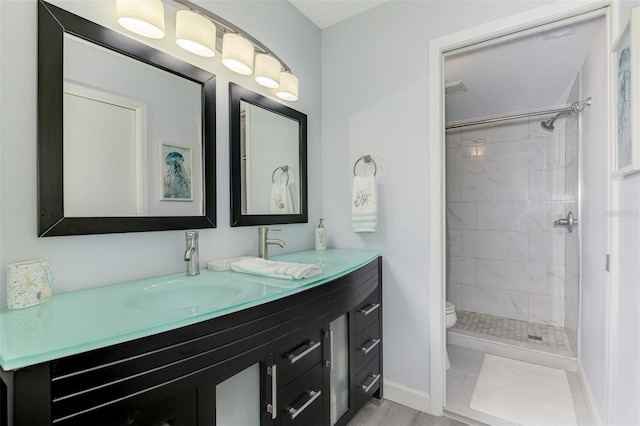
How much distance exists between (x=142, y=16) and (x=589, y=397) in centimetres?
290

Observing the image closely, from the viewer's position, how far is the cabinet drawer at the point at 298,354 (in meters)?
1.07

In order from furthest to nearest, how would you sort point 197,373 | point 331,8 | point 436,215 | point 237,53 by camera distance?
point 331,8 → point 436,215 → point 237,53 → point 197,373

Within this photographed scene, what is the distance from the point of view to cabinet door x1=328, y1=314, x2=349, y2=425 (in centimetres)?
142

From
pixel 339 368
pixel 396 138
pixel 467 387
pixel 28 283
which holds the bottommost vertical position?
pixel 467 387

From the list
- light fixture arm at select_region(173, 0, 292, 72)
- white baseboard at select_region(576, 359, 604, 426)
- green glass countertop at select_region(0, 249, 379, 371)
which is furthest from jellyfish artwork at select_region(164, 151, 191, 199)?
white baseboard at select_region(576, 359, 604, 426)

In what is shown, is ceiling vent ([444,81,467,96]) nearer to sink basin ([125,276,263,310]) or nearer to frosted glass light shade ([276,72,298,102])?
frosted glass light shade ([276,72,298,102])

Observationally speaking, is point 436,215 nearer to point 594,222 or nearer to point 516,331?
point 594,222

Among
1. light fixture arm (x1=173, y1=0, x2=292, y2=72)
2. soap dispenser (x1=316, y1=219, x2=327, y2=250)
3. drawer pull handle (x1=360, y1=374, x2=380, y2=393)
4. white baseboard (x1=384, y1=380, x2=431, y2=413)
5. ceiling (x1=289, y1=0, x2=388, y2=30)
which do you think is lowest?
white baseboard (x1=384, y1=380, x2=431, y2=413)

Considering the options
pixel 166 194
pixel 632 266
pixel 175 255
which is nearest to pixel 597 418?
pixel 632 266

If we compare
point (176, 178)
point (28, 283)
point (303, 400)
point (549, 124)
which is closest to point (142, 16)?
point (176, 178)

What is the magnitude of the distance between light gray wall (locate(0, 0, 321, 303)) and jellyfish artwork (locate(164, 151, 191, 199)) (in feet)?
0.53

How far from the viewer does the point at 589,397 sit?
1762mm

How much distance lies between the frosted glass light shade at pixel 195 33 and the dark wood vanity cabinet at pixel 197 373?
3.65 feet

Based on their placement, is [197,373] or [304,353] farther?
[304,353]
